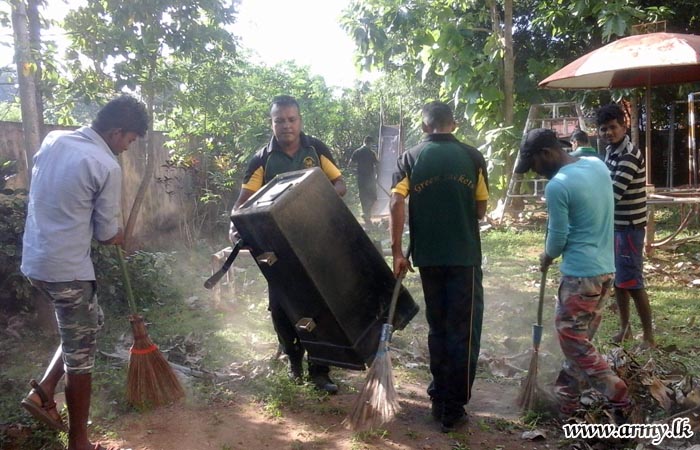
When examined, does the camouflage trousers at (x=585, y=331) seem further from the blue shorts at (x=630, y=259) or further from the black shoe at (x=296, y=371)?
the black shoe at (x=296, y=371)

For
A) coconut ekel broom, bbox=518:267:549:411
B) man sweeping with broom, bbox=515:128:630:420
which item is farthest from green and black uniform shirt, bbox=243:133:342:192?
coconut ekel broom, bbox=518:267:549:411

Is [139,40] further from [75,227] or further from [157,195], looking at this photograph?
[75,227]

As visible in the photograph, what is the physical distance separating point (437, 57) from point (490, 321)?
225 inches

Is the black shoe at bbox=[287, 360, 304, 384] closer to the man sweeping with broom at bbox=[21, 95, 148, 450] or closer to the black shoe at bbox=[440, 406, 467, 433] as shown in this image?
the black shoe at bbox=[440, 406, 467, 433]

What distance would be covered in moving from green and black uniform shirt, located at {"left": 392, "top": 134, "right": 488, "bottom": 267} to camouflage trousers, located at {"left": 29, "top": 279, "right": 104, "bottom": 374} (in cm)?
179

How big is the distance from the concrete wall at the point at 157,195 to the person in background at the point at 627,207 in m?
6.04

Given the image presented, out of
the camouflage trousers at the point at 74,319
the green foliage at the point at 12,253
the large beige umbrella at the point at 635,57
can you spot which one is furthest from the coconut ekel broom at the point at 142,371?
the large beige umbrella at the point at 635,57

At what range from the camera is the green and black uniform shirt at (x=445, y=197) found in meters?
3.17

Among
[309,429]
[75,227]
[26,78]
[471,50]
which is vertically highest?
[471,50]

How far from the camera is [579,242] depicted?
310 cm

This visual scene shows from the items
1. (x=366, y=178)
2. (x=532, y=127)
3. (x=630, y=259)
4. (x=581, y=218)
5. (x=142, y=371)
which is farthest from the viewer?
(x=366, y=178)

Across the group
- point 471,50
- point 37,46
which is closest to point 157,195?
point 37,46

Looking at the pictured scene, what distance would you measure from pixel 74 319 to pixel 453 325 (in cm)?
205

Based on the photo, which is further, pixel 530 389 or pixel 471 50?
pixel 471 50
